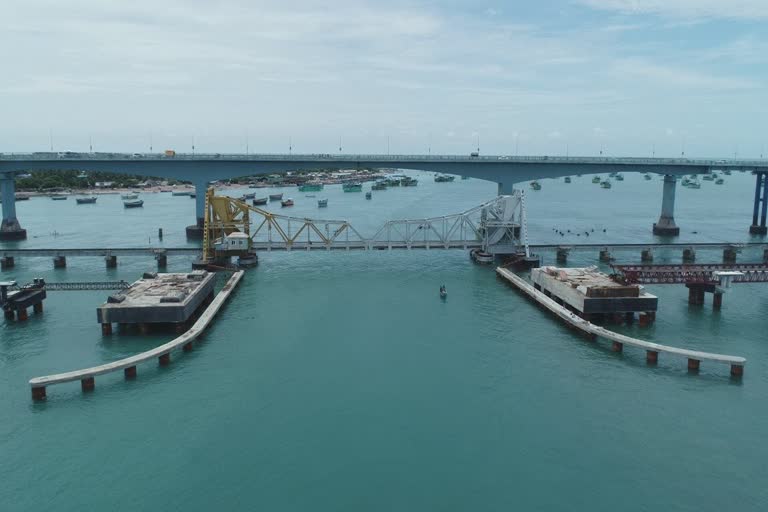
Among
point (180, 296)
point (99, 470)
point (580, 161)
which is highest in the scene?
point (580, 161)

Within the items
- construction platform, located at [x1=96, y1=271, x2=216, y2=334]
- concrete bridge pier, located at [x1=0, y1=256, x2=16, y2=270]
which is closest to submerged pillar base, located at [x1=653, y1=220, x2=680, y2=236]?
construction platform, located at [x1=96, y1=271, x2=216, y2=334]

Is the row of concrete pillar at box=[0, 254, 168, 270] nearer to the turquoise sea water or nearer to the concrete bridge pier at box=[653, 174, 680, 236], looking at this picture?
the turquoise sea water

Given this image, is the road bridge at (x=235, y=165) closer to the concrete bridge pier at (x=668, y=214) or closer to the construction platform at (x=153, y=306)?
the concrete bridge pier at (x=668, y=214)

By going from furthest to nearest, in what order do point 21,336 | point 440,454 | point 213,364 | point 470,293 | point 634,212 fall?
point 634,212 → point 470,293 → point 21,336 → point 213,364 → point 440,454

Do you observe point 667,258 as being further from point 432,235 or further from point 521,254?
point 432,235

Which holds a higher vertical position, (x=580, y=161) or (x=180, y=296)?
(x=580, y=161)

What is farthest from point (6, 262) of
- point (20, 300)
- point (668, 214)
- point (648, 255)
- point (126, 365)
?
point (668, 214)

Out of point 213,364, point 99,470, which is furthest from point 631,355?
Result: point 99,470
